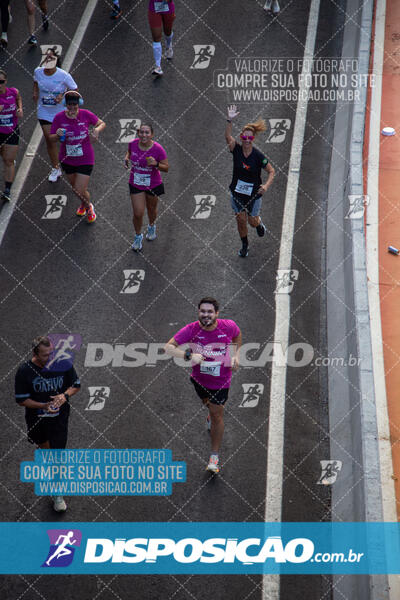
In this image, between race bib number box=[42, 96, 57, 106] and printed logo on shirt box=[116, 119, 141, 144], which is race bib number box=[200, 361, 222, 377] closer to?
race bib number box=[42, 96, 57, 106]

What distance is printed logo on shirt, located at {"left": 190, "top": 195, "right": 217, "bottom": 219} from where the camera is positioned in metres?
13.7

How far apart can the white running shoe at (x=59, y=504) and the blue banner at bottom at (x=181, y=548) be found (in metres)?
0.17

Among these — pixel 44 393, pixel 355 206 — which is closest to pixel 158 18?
pixel 355 206

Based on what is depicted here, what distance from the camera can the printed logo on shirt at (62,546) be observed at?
890cm

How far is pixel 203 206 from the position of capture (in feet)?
45.7

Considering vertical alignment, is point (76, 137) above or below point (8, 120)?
below

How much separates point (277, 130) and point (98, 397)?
272 inches

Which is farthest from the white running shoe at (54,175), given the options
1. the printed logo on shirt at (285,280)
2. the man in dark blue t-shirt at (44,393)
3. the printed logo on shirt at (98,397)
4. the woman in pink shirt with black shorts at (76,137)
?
the man in dark blue t-shirt at (44,393)

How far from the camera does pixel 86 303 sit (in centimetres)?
1210

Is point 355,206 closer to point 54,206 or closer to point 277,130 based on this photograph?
point 277,130

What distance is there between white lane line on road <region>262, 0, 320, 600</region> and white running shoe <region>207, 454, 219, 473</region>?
585 mm

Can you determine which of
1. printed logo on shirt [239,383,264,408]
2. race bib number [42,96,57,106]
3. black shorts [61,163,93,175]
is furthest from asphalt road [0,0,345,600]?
race bib number [42,96,57,106]

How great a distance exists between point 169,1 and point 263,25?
2.83 m

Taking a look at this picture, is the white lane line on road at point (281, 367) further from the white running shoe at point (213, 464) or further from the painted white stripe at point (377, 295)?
the painted white stripe at point (377, 295)
